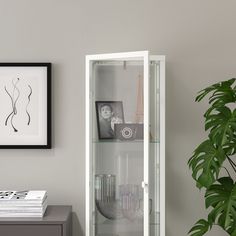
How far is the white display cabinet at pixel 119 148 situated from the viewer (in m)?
3.20

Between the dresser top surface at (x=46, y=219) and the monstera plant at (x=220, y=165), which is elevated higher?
the monstera plant at (x=220, y=165)

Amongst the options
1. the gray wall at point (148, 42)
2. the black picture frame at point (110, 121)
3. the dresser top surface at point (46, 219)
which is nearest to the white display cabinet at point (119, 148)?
the black picture frame at point (110, 121)

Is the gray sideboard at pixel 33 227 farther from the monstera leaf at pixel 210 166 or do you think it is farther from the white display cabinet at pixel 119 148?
the monstera leaf at pixel 210 166

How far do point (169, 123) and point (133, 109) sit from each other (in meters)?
0.39

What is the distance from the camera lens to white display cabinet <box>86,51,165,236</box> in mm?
3197

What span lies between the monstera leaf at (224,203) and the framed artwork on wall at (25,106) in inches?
45.0

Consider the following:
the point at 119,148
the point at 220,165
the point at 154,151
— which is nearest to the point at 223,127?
the point at 220,165

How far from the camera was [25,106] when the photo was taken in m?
3.46

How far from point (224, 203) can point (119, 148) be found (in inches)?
29.4

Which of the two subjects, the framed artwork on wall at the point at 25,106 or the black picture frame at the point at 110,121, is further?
the framed artwork on wall at the point at 25,106

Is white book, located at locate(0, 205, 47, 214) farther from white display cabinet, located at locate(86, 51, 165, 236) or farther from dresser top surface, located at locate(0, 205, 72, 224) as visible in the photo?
white display cabinet, located at locate(86, 51, 165, 236)

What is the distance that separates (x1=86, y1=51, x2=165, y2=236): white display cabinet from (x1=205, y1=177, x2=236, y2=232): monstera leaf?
1.30ft

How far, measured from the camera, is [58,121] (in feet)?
11.5

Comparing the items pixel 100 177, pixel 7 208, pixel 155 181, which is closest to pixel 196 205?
pixel 155 181
